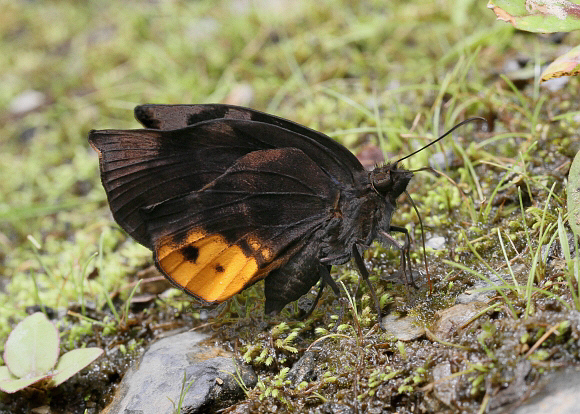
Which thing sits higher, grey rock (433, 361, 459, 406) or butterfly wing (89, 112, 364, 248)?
butterfly wing (89, 112, 364, 248)

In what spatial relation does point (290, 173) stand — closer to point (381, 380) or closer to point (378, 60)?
point (381, 380)

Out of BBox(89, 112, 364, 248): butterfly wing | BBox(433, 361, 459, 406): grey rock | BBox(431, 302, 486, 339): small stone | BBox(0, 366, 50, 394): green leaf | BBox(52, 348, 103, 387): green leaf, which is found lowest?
BBox(433, 361, 459, 406): grey rock

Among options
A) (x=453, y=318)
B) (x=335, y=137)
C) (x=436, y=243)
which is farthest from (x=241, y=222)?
(x=335, y=137)

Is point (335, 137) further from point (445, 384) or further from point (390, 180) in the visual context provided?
point (445, 384)

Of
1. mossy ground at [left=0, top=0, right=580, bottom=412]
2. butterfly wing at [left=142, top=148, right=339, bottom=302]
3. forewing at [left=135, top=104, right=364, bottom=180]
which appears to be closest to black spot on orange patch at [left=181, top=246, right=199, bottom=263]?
butterfly wing at [left=142, top=148, right=339, bottom=302]

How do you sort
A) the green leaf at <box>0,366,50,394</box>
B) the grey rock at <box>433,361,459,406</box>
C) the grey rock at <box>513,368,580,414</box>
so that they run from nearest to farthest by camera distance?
1. the grey rock at <box>513,368,580,414</box>
2. the grey rock at <box>433,361,459,406</box>
3. the green leaf at <box>0,366,50,394</box>

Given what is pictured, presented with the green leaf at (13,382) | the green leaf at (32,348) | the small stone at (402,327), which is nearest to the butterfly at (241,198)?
the small stone at (402,327)

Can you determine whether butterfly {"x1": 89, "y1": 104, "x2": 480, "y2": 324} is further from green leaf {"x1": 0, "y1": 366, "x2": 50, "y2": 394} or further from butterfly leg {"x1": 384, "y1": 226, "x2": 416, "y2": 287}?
green leaf {"x1": 0, "y1": 366, "x2": 50, "y2": 394}
